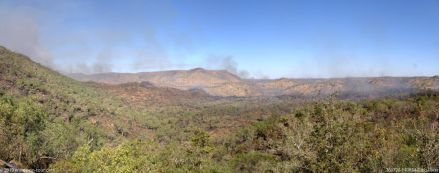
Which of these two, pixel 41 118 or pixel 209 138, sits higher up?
pixel 41 118

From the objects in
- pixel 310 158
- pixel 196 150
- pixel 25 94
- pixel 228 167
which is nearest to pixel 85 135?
pixel 25 94

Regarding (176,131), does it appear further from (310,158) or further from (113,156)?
(310,158)

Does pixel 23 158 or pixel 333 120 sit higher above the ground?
pixel 333 120

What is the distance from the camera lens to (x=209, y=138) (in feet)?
388

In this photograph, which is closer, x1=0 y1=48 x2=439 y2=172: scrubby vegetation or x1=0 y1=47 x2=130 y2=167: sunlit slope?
x1=0 y1=48 x2=439 y2=172: scrubby vegetation

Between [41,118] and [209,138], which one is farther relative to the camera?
[209,138]

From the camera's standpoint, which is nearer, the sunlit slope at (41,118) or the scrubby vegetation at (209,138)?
the scrubby vegetation at (209,138)

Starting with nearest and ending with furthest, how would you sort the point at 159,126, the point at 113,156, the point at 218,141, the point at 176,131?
the point at 113,156, the point at 218,141, the point at 176,131, the point at 159,126

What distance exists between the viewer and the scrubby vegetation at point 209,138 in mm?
28844

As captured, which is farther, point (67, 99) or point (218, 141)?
point (67, 99)

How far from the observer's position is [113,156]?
43781 millimetres

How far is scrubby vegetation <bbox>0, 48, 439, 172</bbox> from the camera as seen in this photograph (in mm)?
28844

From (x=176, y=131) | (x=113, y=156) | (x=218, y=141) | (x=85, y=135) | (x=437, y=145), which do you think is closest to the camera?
(x=437, y=145)

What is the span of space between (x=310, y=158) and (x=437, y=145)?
331 inches
